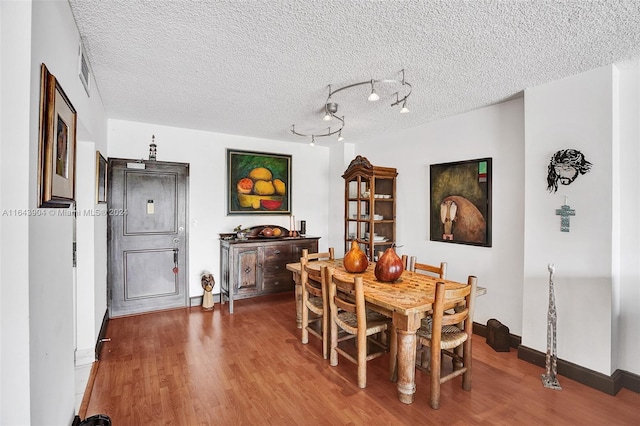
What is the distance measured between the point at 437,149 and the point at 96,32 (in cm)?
363

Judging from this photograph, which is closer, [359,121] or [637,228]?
[637,228]

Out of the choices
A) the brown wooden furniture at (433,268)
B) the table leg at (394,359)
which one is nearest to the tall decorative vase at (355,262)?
the brown wooden furniture at (433,268)

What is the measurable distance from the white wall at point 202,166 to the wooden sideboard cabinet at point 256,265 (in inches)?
11.7

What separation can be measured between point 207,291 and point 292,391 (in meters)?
2.43

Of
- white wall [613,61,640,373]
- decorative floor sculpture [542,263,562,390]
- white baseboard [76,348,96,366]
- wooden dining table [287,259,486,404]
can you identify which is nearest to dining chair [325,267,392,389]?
wooden dining table [287,259,486,404]

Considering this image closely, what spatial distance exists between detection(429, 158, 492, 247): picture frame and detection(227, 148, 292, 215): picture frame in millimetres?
2381

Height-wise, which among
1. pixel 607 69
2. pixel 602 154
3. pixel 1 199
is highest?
pixel 607 69

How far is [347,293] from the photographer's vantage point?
2.64m

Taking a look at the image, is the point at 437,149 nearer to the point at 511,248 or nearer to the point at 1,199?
the point at 511,248

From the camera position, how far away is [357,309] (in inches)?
96.0

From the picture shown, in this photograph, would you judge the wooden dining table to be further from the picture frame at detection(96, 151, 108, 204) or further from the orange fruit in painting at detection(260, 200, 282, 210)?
the orange fruit in painting at detection(260, 200, 282, 210)

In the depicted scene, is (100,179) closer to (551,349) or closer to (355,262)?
(355,262)

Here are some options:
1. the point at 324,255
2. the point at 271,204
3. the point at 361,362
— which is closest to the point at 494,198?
the point at 324,255

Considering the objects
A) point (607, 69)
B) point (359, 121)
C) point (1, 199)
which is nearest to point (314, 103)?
point (359, 121)
